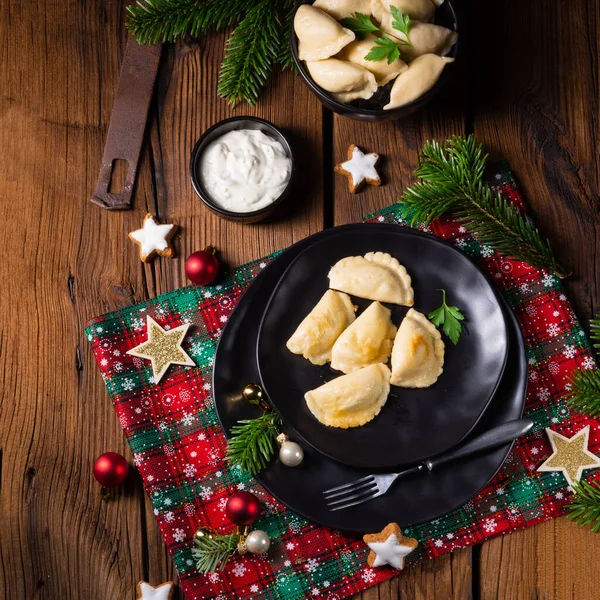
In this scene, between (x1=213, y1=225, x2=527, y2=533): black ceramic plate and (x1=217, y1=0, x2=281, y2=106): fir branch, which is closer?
(x1=213, y1=225, x2=527, y2=533): black ceramic plate

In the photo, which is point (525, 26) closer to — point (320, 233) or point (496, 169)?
point (496, 169)

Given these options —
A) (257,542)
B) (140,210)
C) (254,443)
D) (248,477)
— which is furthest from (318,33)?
(257,542)

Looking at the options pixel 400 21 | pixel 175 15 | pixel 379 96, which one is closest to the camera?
pixel 400 21

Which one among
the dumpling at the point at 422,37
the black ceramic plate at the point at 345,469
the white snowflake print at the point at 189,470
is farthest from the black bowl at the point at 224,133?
the white snowflake print at the point at 189,470

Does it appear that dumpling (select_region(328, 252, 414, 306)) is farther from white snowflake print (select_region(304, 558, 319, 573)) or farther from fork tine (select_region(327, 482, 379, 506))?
white snowflake print (select_region(304, 558, 319, 573))

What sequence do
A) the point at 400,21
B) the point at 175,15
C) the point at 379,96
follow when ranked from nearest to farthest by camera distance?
the point at 400,21 < the point at 379,96 < the point at 175,15

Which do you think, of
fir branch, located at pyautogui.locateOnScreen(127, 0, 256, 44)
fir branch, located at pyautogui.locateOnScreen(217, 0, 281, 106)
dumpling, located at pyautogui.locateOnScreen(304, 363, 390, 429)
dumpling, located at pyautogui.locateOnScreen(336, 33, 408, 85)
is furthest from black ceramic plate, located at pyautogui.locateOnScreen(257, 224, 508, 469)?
fir branch, located at pyautogui.locateOnScreen(127, 0, 256, 44)

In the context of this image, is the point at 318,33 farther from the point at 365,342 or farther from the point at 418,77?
the point at 365,342
